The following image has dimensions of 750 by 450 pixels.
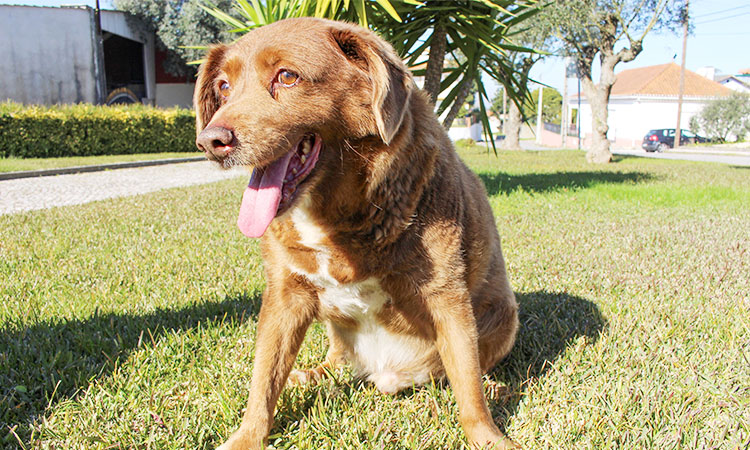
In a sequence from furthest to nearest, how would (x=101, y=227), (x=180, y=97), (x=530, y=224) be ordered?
(x=180, y=97)
(x=530, y=224)
(x=101, y=227)

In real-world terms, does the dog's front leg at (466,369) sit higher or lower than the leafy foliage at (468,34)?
lower

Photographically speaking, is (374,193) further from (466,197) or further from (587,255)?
(587,255)

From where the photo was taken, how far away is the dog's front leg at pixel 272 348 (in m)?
2.05

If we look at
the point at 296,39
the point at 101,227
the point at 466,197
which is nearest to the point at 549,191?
the point at 101,227

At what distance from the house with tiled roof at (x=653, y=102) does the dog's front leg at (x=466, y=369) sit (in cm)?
5281

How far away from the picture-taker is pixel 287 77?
1833mm

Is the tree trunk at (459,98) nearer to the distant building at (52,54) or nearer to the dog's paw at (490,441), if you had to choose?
the dog's paw at (490,441)

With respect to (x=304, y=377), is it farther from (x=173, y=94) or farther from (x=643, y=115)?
(x=643, y=115)

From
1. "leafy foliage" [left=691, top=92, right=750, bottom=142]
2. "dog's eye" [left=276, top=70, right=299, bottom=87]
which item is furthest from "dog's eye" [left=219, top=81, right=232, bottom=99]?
"leafy foliage" [left=691, top=92, right=750, bottom=142]

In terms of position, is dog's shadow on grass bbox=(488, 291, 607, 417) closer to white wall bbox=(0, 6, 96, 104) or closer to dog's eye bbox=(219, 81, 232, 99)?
dog's eye bbox=(219, 81, 232, 99)

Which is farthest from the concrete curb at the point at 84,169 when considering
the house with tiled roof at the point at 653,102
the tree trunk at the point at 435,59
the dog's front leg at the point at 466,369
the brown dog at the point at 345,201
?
the house with tiled roof at the point at 653,102

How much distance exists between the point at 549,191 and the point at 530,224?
124 inches

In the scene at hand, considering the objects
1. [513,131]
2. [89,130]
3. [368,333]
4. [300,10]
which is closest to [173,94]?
[89,130]

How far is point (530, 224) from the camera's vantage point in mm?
6383
